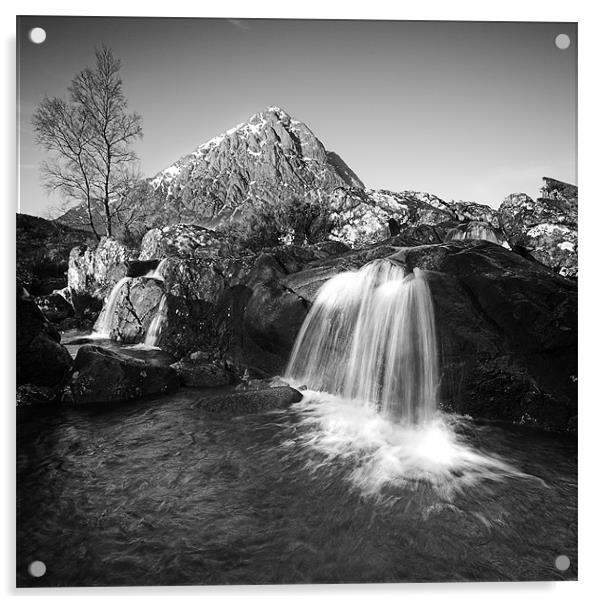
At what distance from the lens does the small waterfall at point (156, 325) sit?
25.8 ft

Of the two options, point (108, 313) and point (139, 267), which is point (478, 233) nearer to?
point (139, 267)

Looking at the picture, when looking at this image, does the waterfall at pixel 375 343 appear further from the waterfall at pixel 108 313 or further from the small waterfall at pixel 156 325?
the waterfall at pixel 108 313

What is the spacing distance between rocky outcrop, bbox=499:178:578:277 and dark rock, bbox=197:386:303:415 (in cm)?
355

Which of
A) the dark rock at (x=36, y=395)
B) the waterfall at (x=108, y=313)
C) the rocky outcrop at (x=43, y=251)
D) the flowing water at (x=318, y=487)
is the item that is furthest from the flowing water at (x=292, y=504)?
the waterfall at (x=108, y=313)

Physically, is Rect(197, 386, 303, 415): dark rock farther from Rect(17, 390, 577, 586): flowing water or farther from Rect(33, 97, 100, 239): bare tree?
Rect(33, 97, 100, 239): bare tree

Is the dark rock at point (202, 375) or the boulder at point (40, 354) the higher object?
the boulder at point (40, 354)

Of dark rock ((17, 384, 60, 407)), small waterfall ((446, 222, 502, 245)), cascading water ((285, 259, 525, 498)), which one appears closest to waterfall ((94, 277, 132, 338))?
dark rock ((17, 384, 60, 407))

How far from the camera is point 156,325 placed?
800 cm

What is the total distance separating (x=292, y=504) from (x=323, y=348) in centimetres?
263

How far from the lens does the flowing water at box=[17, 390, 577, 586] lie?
9.08ft

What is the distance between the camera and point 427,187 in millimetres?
5137

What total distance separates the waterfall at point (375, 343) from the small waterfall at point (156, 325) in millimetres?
3366

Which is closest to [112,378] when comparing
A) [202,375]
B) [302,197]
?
[202,375]
